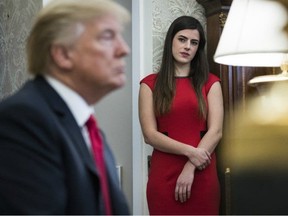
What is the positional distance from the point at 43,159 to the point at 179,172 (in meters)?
1.45

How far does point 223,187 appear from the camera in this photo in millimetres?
2287

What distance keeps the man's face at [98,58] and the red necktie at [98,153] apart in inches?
2.0

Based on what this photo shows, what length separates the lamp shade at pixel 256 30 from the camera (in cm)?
105

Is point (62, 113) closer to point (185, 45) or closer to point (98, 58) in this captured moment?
point (98, 58)

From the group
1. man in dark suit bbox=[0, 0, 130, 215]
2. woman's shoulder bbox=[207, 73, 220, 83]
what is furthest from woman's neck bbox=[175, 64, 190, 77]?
man in dark suit bbox=[0, 0, 130, 215]

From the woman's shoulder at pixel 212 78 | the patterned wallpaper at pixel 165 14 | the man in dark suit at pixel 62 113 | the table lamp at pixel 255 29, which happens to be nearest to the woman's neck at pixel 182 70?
the woman's shoulder at pixel 212 78

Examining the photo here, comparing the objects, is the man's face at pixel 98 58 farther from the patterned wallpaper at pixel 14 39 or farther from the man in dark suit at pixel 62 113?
the patterned wallpaper at pixel 14 39

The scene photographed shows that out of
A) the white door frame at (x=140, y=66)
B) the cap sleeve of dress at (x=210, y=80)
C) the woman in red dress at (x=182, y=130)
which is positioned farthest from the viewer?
the white door frame at (x=140, y=66)

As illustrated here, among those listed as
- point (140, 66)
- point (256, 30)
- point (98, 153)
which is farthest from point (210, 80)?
point (98, 153)

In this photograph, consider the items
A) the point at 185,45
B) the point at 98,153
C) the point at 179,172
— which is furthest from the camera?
the point at 185,45

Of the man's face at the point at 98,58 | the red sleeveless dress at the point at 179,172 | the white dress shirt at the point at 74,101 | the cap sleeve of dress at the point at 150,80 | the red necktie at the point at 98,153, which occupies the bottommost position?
the red sleeveless dress at the point at 179,172

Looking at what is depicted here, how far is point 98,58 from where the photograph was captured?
0.84 m

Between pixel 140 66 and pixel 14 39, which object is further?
pixel 14 39

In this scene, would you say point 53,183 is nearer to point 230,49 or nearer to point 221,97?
point 230,49
